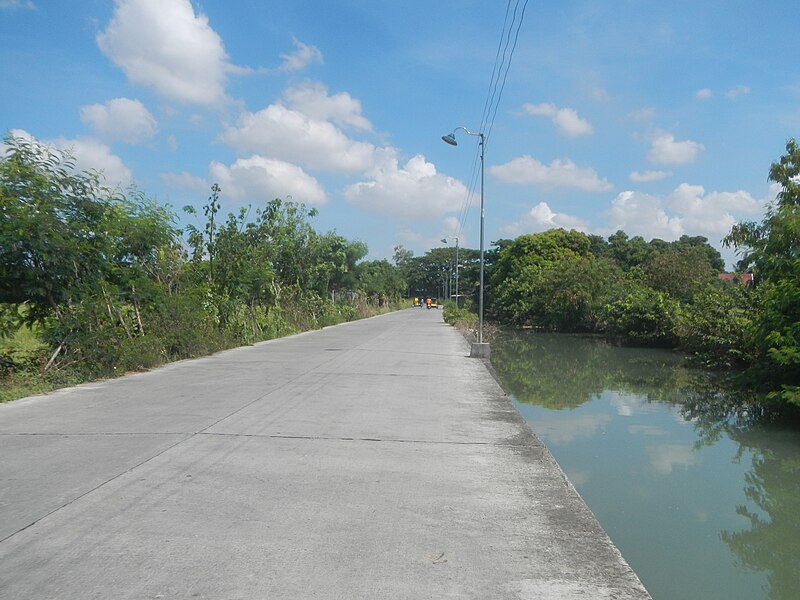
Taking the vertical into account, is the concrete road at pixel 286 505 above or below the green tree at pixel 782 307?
below

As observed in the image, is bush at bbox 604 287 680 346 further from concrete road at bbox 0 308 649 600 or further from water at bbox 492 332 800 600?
concrete road at bbox 0 308 649 600

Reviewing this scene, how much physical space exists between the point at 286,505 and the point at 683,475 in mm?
5487

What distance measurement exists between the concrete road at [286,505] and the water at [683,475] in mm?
814

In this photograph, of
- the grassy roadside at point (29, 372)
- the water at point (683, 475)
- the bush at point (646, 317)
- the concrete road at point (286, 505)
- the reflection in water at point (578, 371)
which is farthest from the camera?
the bush at point (646, 317)

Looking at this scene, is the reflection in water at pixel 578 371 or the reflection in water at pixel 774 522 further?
the reflection in water at pixel 578 371

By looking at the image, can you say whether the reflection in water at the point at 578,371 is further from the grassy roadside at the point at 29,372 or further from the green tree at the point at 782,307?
the grassy roadside at the point at 29,372

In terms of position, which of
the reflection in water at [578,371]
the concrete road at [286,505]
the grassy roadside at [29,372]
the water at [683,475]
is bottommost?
the reflection in water at [578,371]

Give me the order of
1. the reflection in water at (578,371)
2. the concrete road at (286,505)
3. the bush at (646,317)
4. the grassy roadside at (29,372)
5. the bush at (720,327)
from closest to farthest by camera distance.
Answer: the concrete road at (286,505) → the grassy roadside at (29,372) → the reflection in water at (578,371) → the bush at (720,327) → the bush at (646,317)

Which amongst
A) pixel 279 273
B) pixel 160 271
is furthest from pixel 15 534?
pixel 279 273

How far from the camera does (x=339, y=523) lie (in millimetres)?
4965

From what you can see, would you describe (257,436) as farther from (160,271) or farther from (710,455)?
(160,271)

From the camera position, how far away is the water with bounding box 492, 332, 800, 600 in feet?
17.8

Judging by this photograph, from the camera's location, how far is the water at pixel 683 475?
542 cm

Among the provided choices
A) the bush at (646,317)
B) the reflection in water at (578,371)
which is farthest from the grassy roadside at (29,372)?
the bush at (646,317)
